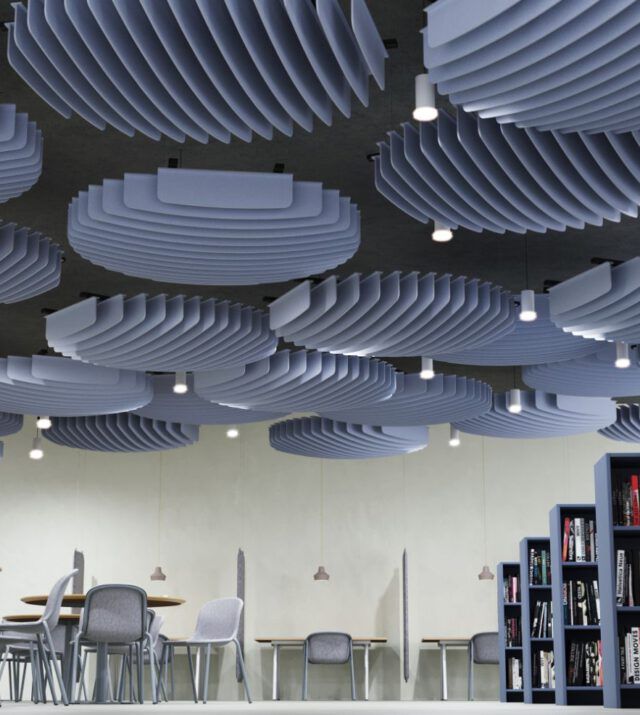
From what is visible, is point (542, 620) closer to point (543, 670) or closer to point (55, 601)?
point (543, 670)

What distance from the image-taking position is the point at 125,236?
24.2 feet

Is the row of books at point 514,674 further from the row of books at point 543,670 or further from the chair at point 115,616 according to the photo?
the chair at point 115,616

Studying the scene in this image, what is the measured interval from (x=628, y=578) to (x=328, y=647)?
8787 mm

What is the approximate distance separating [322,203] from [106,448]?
862 centimetres

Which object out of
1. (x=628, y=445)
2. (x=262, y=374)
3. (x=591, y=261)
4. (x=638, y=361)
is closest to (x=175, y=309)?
(x=262, y=374)

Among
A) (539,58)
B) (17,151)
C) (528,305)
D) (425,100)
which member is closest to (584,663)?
(528,305)

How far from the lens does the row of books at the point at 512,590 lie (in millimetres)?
13711

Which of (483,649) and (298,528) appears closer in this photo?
(483,649)

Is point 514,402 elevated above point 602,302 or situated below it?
below

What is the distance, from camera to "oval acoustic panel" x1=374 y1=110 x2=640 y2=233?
249 inches

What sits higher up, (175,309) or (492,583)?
(175,309)

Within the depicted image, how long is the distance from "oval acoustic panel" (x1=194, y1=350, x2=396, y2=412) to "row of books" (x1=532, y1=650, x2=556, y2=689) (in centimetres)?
316

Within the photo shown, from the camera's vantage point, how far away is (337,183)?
8742mm

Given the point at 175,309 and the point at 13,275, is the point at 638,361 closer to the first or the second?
the point at 175,309
